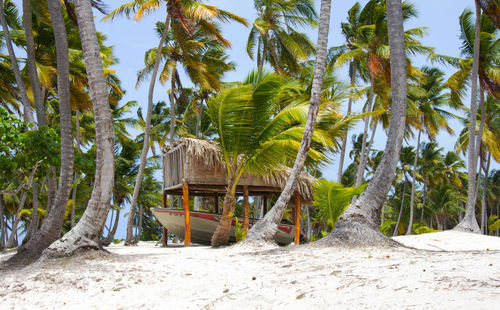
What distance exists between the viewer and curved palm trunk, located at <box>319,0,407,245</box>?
24.5ft

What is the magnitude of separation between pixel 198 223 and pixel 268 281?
10560mm

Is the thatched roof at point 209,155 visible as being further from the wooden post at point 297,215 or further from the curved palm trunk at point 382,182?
the curved palm trunk at point 382,182

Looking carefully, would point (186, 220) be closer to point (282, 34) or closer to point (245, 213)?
point (245, 213)

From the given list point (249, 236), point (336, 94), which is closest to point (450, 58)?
point (336, 94)

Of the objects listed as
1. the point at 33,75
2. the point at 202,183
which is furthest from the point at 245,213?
the point at 33,75

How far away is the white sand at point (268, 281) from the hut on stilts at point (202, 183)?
5.58 meters

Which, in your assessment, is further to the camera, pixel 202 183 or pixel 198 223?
pixel 198 223

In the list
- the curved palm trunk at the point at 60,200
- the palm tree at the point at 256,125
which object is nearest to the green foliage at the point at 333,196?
the palm tree at the point at 256,125

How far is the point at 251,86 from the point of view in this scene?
34.8 feet

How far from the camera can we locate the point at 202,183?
45.8ft

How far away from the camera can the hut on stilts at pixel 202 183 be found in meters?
13.6

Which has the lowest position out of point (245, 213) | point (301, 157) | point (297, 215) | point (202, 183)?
point (297, 215)

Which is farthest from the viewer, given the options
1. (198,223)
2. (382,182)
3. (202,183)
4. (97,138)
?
(198,223)

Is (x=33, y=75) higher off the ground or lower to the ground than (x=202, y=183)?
higher
